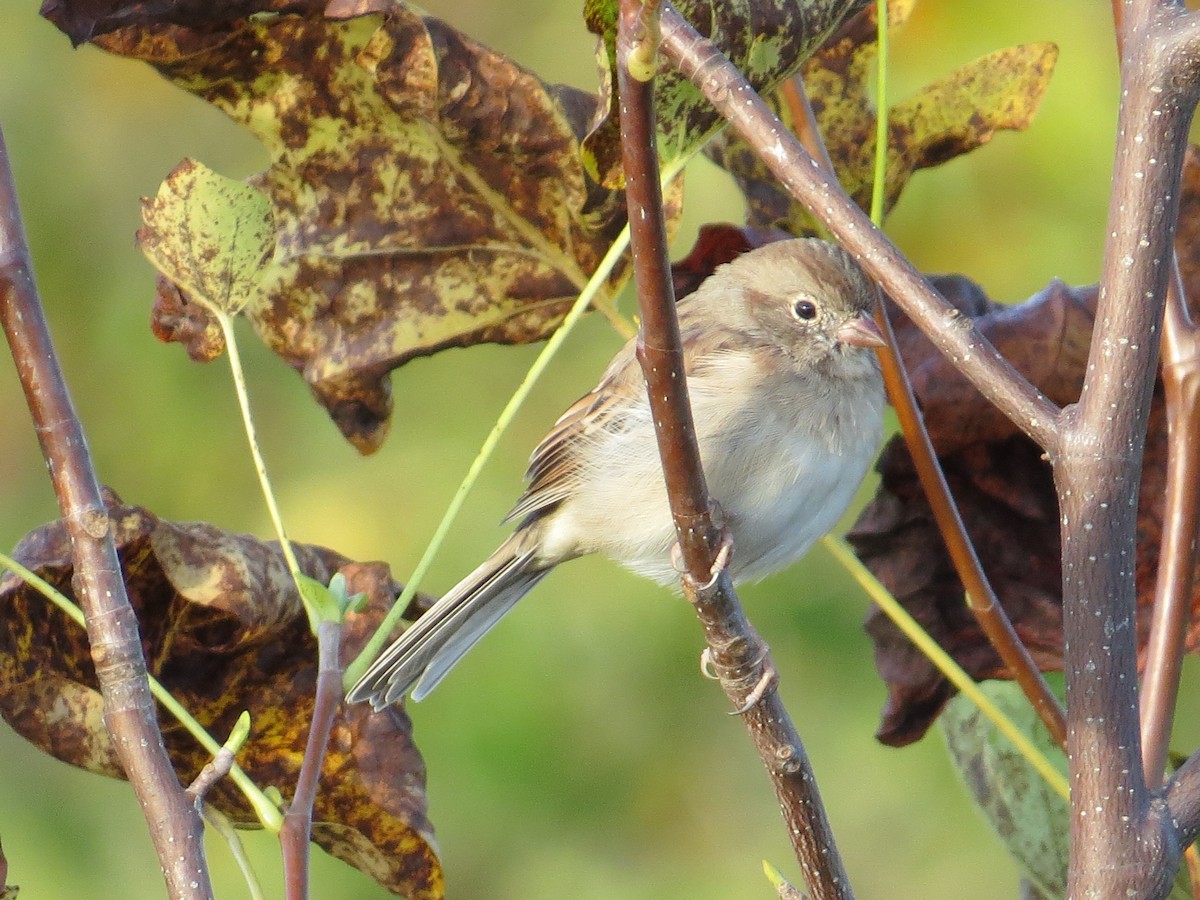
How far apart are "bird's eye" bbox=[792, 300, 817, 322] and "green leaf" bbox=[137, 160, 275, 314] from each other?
5.18ft

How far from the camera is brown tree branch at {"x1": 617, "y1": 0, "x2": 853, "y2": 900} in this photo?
3.99 ft

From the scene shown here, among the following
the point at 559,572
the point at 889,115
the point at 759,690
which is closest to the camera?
the point at 759,690

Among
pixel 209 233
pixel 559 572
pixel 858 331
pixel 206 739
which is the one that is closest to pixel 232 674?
pixel 206 739

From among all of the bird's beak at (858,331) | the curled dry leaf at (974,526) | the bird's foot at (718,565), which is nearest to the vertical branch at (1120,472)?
the bird's foot at (718,565)

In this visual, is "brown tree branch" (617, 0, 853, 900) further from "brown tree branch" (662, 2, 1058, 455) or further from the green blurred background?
the green blurred background

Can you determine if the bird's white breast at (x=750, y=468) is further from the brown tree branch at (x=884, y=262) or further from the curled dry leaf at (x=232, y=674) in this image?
the brown tree branch at (x=884, y=262)

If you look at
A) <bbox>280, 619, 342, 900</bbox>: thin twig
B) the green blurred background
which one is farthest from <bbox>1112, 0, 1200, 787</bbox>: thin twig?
the green blurred background

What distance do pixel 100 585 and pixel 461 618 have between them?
1663mm

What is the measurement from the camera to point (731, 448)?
2861 millimetres

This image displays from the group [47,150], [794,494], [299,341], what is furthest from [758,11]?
[47,150]

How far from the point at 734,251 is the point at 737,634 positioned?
2.27ft

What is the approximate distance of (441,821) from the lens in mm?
3994

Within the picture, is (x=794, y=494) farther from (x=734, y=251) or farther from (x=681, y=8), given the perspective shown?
(x=681, y=8)

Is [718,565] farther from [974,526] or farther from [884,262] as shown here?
[974,526]
